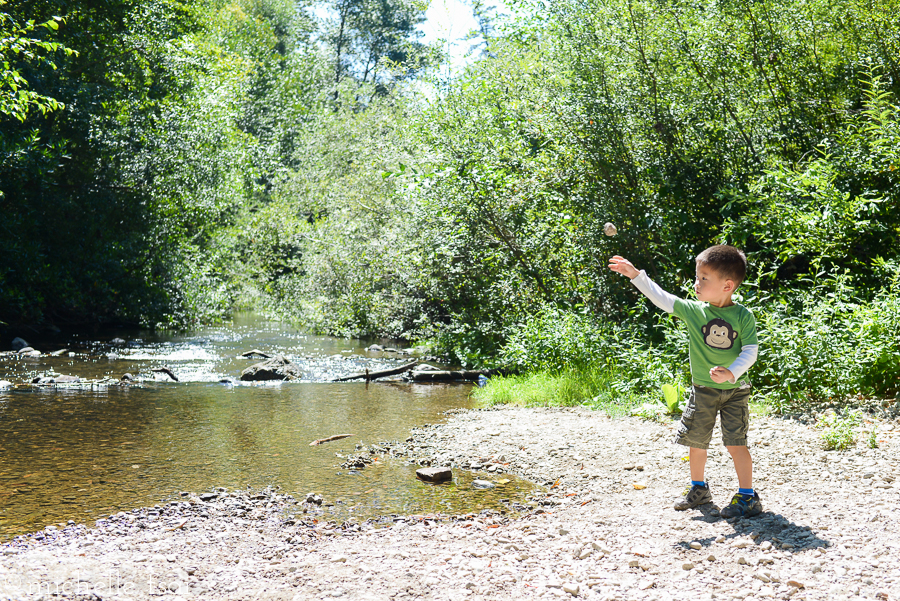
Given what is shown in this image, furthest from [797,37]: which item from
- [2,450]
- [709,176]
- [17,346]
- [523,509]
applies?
[17,346]

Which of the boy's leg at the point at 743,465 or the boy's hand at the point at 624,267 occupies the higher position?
the boy's hand at the point at 624,267

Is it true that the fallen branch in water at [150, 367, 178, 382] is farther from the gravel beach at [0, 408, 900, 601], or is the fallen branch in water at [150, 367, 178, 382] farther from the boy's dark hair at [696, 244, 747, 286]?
the boy's dark hair at [696, 244, 747, 286]

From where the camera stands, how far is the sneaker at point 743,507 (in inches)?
170

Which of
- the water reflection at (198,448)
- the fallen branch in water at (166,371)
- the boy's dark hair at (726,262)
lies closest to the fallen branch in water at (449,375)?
the water reflection at (198,448)

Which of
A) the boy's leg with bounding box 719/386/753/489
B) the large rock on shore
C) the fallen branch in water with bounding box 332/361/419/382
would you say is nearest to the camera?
the boy's leg with bounding box 719/386/753/489

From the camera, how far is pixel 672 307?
14.5 ft

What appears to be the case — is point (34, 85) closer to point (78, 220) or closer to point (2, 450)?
point (78, 220)

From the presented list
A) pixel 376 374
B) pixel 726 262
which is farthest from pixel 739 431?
pixel 376 374

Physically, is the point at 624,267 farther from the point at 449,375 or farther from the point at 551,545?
the point at 449,375

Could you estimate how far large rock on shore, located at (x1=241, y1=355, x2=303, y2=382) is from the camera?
42.3 ft

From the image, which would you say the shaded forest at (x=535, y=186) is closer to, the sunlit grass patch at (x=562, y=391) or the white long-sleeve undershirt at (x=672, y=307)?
the sunlit grass patch at (x=562, y=391)

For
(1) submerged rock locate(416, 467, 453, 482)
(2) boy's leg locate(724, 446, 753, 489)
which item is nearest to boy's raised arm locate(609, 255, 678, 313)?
(2) boy's leg locate(724, 446, 753, 489)

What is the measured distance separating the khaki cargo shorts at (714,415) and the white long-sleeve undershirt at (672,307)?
0.93 ft

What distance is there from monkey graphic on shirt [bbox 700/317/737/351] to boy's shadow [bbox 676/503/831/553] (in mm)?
1092
